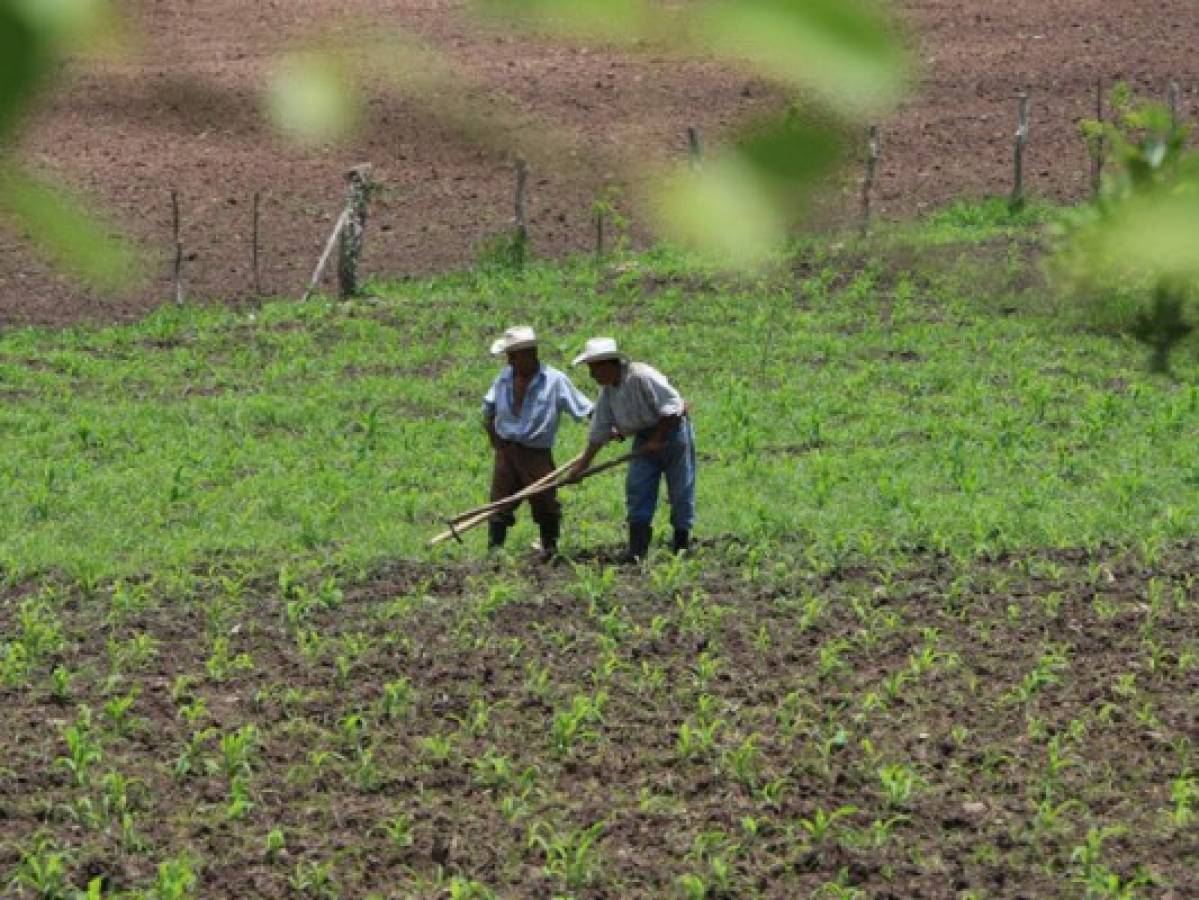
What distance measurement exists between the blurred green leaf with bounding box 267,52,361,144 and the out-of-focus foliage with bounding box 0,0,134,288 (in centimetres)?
13

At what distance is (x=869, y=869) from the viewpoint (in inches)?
239

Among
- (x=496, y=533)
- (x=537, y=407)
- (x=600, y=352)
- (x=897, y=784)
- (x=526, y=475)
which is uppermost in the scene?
(x=600, y=352)

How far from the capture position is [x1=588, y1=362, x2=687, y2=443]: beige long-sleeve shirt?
28.8ft

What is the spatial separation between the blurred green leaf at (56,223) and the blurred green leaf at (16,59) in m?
0.08

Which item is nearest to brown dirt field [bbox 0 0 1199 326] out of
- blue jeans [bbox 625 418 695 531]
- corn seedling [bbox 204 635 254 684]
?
blue jeans [bbox 625 418 695 531]

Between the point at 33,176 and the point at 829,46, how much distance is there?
46cm

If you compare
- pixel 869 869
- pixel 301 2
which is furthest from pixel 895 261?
pixel 869 869

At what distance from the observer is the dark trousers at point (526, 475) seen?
9.35m

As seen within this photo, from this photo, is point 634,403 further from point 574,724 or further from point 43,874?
point 43,874

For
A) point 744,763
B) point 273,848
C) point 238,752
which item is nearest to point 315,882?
point 273,848

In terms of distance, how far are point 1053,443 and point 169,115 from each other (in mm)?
10715

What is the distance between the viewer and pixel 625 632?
8336mm

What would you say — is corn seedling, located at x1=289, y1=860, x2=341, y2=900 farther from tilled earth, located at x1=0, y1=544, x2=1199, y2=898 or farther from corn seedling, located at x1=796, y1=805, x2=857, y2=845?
corn seedling, located at x1=796, y1=805, x2=857, y2=845

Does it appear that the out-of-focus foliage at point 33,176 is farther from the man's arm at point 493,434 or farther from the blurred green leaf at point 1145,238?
the man's arm at point 493,434
